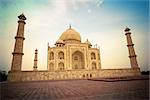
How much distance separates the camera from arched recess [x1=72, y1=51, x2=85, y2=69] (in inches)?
892

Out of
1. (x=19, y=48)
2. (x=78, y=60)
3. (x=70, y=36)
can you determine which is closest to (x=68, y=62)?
(x=78, y=60)

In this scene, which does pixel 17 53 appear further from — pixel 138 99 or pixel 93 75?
pixel 138 99

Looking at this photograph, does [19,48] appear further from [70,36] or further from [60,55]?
[70,36]

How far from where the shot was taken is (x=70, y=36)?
2420 centimetres

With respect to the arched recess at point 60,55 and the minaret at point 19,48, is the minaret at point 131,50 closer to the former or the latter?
the arched recess at point 60,55

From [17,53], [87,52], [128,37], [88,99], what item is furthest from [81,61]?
[88,99]

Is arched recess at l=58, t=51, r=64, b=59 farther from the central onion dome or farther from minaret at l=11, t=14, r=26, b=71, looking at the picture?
minaret at l=11, t=14, r=26, b=71

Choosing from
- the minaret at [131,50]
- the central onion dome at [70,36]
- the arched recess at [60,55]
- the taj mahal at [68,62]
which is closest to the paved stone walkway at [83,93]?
the taj mahal at [68,62]

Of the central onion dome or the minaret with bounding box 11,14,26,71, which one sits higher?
the central onion dome

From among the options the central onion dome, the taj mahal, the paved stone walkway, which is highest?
the central onion dome

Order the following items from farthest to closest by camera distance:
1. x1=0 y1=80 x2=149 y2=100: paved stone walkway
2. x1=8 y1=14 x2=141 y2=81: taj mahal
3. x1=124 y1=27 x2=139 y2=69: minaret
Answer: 1. x1=124 y1=27 x2=139 y2=69: minaret
2. x1=8 y1=14 x2=141 y2=81: taj mahal
3. x1=0 y1=80 x2=149 y2=100: paved stone walkway

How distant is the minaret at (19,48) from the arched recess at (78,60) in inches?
396

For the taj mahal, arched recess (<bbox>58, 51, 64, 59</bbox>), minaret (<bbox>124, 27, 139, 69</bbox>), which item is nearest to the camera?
the taj mahal

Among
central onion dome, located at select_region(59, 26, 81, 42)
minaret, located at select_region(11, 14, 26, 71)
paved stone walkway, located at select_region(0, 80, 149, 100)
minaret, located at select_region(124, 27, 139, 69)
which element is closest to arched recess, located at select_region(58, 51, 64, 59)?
central onion dome, located at select_region(59, 26, 81, 42)
